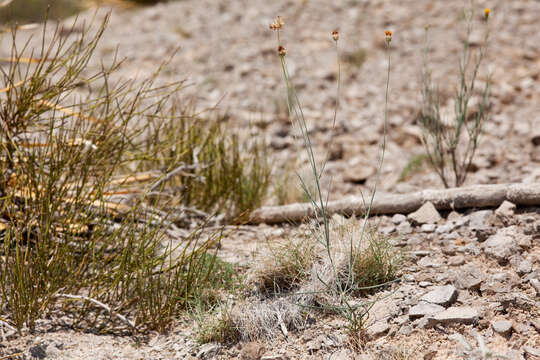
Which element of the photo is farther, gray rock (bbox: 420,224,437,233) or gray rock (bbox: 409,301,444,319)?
gray rock (bbox: 420,224,437,233)

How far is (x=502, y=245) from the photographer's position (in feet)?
7.82

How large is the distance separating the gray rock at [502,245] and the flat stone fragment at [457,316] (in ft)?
1.37

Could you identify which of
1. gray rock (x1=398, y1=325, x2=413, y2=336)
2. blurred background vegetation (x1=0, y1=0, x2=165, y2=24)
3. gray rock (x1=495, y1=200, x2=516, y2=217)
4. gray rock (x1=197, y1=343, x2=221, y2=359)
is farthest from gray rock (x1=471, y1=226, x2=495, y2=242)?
blurred background vegetation (x1=0, y1=0, x2=165, y2=24)

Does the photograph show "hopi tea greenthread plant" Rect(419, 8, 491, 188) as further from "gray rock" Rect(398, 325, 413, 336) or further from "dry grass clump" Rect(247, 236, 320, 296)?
"gray rock" Rect(398, 325, 413, 336)

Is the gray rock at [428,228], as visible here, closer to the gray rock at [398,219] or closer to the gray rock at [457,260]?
the gray rock at [398,219]

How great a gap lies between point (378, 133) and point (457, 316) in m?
3.03

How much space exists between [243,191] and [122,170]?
0.74 m

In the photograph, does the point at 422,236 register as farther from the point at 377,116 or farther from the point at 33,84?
the point at 377,116

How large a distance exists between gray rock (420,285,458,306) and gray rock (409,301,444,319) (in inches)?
1.1

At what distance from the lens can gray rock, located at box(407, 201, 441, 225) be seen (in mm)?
2826

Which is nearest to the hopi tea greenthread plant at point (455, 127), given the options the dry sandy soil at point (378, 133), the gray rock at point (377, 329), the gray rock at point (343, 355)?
the dry sandy soil at point (378, 133)

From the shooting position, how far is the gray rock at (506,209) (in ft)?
8.69

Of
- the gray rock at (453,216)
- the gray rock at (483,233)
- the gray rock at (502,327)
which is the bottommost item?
the gray rock at (502,327)

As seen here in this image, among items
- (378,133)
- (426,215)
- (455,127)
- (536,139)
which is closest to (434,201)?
(426,215)
